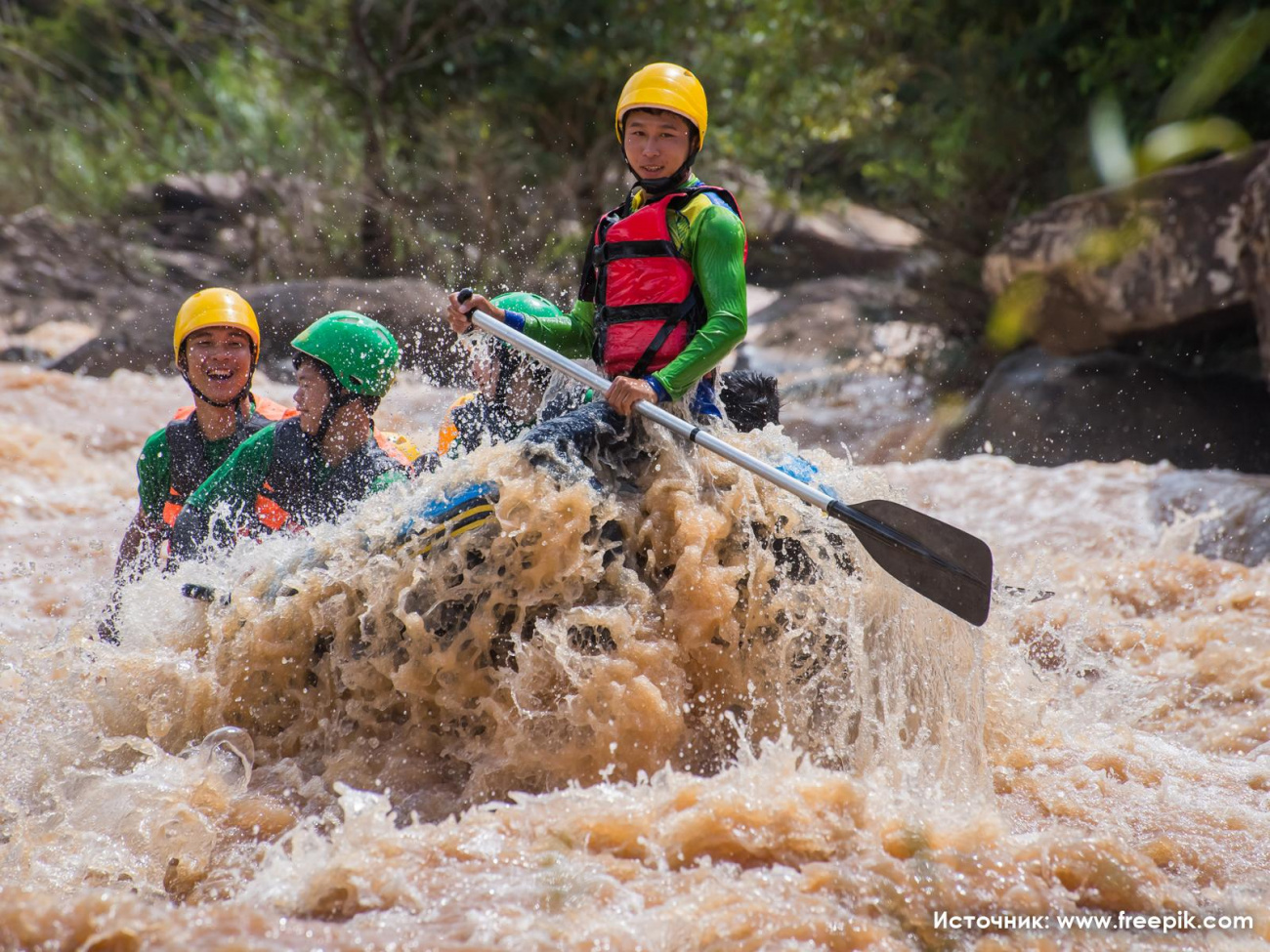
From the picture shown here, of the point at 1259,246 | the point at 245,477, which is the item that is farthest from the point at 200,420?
the point at 1259,246

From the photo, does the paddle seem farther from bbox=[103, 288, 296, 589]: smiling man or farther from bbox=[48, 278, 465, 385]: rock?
bbox=[48, 278, 465, 385]: rock

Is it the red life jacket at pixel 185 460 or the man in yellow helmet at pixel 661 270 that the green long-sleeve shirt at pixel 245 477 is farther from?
the man in yellow helmet at pixel 661 270

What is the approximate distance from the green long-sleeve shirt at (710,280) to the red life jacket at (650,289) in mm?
37

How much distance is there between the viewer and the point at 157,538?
452 centimetres

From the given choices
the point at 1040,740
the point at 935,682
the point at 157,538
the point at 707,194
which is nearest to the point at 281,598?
the point at 157,538

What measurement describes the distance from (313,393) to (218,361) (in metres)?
0.81

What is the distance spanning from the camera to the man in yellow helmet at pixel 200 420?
461 cm

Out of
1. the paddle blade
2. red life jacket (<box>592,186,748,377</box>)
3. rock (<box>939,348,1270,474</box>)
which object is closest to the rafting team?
red life jacket (<box>592,186,748,377</box>)

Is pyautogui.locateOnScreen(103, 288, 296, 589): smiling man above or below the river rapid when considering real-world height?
above

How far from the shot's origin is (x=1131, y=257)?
28.8 ft

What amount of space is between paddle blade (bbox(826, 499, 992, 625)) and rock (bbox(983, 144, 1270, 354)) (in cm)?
529

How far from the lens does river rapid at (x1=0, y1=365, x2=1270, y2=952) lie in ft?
8.57

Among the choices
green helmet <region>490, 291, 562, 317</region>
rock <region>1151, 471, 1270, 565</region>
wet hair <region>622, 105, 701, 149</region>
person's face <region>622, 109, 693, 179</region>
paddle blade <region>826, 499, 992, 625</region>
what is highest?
rock <region>1151, 471, 1270, 565</region>

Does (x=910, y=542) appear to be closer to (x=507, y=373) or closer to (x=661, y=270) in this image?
(x=661, y=270)
